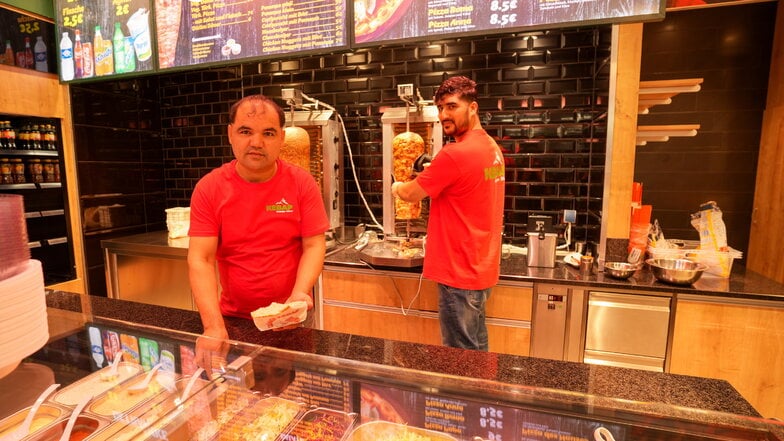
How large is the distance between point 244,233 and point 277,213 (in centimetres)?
15

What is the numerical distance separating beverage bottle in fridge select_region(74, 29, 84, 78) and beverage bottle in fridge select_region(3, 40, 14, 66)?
36cm

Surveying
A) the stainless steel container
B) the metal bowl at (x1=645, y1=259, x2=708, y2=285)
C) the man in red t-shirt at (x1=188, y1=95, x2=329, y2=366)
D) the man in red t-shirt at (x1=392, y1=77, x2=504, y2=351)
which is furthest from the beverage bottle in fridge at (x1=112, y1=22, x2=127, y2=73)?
the metal bowl at (x1=645, y1=259, x2=708, y2=285)

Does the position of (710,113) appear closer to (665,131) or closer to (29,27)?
(665,131)

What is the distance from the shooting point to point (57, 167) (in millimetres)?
3236

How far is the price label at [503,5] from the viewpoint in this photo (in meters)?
2.13

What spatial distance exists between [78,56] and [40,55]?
326 millimetres

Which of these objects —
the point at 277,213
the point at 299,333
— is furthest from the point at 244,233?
the point at 299,333

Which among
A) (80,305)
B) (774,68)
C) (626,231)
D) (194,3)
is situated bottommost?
(80,305)

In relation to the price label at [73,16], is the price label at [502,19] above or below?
below

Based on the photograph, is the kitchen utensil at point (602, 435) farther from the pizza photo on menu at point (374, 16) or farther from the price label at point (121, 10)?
the price label at point (121, 10)

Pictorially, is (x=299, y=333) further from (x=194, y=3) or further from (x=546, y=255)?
(x=194, y=3)

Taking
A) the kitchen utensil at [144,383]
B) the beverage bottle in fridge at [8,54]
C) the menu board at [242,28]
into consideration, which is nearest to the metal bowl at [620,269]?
the menu board at [242,28]

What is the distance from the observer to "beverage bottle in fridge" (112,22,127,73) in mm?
2852

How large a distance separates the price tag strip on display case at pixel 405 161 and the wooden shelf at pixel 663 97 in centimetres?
130
